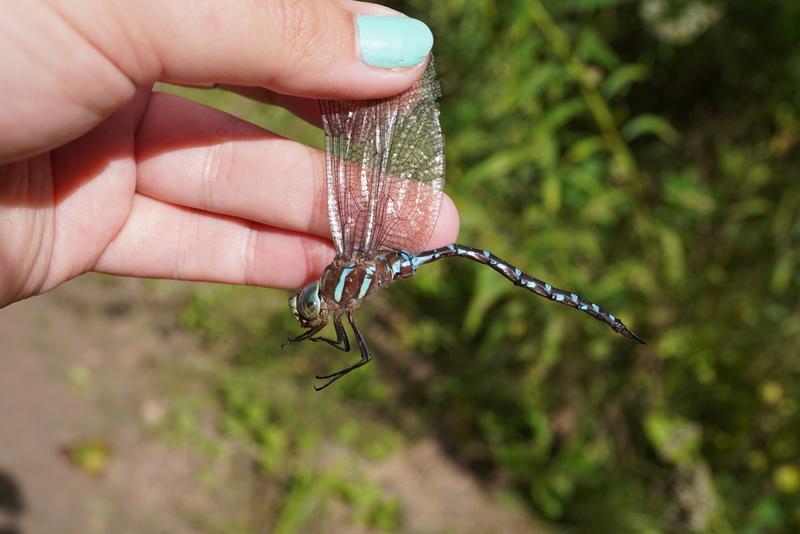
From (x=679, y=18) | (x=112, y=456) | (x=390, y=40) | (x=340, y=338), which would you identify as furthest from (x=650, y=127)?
(x=112, y=456)

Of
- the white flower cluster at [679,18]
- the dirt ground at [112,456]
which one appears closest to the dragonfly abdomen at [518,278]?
the white flower cluster at [679,18]

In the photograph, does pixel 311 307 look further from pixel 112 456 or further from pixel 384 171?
pixel 112 456

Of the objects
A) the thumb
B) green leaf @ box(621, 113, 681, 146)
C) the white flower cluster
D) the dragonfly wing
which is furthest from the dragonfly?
the white flower cluster

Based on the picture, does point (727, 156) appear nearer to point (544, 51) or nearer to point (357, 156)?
point (544, 51)

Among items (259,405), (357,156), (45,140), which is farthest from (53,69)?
(259,405)

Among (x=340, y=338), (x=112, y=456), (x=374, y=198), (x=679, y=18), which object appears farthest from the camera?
(x=112, y=456)

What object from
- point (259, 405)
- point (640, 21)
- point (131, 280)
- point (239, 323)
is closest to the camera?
point (640, 21)
